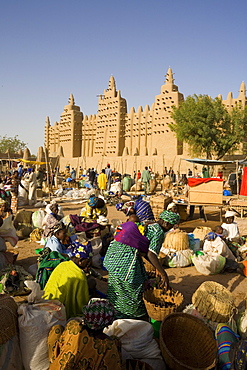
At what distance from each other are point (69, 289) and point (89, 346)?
3.70 feet

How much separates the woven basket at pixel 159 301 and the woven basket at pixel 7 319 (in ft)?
4.44

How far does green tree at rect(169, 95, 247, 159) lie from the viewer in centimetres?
1967

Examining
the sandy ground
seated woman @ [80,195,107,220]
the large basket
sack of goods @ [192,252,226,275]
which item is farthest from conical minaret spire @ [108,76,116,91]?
the large basket

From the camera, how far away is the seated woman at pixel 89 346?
7.00 ft

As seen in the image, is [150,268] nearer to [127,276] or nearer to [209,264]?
[209,264]

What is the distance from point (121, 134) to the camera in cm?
3481

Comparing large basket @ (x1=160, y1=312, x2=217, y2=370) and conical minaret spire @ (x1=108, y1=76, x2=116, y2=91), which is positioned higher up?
conical minaret spire @ (x1=108, y1=76, x2=116, y2=91)

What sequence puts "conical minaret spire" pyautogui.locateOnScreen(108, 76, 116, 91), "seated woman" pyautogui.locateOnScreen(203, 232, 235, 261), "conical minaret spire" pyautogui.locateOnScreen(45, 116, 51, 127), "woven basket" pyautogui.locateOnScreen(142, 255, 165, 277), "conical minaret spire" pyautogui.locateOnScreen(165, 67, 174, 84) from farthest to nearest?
"conical minaret spire" pyautogui.locateOnScreen(45, 116, 51, 127)
"conical minaret spire" pyautogui.locateOnScreen(108, 76, 116, 91)
"conical minaret spire" pyautogui.locateOnScreen(165, 67, 174, 84)
"seated woman" pyautogui.locateOnScreen(203, 232, 235, 261)
"woven basket" pyautogui.locateOnScreen(142, 255, 165, 277)

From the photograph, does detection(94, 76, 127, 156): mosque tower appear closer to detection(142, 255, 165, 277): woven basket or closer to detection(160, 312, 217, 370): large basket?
detection(142, 255, 165, 277): woven basket

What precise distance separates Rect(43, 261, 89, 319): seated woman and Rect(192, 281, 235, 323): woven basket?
1.31 meters

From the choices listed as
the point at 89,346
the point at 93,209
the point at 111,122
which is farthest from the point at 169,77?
the point at 89,346

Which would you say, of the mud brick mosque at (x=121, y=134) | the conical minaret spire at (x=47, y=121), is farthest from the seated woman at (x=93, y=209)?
the conical minaret spire at (x=47, y=121)

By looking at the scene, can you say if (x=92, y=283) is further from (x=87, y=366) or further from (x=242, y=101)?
(x=242, y=101)

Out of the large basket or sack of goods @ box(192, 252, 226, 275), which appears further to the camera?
sack of goods @ box(192, 252, 226, 275)
